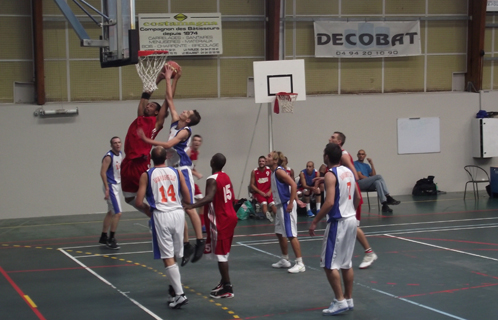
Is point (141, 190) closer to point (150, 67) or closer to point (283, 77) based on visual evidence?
point (150, 67)

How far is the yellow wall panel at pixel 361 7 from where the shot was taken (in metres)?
19.4

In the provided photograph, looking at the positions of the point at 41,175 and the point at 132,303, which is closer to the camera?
the point at 132,303

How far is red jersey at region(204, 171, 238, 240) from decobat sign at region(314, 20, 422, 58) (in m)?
12.0

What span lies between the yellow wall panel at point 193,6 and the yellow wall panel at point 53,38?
3.20 meters

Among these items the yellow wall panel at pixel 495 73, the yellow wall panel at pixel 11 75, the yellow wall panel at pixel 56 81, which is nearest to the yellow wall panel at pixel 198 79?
the yellow wall panel at pixel 56 81

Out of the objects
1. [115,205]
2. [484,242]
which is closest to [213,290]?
Result: [115,205]

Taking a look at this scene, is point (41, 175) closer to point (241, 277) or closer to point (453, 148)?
point (241, 277)

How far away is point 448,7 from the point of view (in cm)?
2000

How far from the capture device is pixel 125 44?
871 centimetres

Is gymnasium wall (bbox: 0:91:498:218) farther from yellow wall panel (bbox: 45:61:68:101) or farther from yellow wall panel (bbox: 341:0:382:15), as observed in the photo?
yellow wall panel (bbox: 341:0:382:15)

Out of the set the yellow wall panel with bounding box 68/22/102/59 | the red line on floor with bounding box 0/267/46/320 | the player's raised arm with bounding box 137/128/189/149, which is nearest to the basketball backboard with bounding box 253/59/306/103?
the yellow wall panel with bounding box 68/22/102/59

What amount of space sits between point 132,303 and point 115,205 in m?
4.10

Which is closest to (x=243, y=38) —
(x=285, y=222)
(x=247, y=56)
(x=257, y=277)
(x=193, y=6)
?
(x=247, y=56)

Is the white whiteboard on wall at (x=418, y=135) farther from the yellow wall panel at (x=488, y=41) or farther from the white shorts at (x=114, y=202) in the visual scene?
the white shorts at (x=114, y=202)
